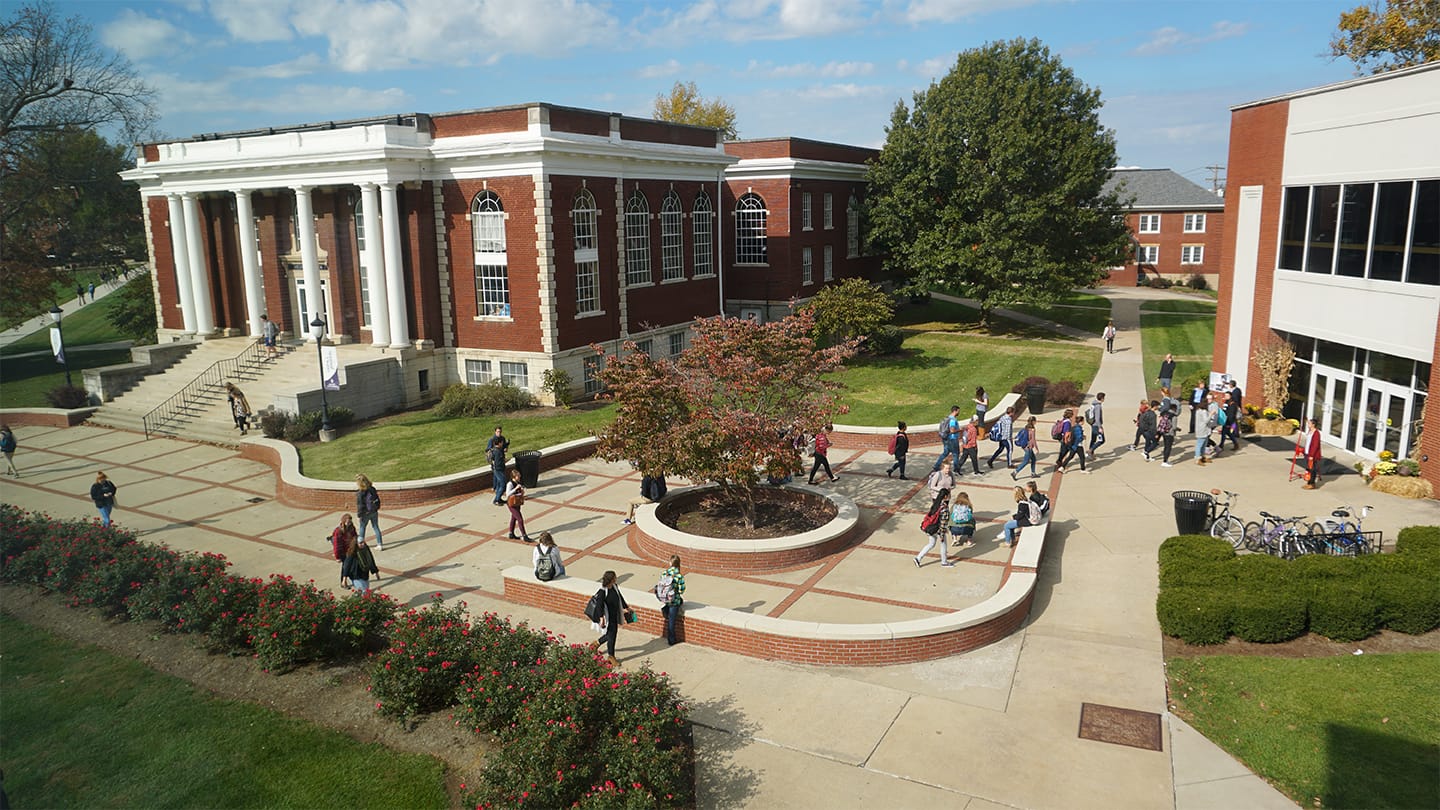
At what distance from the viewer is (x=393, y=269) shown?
3159 cm

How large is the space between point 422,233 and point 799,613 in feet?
77.4

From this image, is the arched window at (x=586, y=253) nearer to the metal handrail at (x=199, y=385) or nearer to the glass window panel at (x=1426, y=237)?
the metal handrail at (x=199, y=385)

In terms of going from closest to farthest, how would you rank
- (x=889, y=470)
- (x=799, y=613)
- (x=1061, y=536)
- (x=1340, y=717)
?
1. (x=1340, y=717)
2. (x=799, y=613)
3. (x=1061, y=536)
4. (x=889, y=470)

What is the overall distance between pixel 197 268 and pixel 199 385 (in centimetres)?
733

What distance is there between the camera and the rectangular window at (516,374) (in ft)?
105

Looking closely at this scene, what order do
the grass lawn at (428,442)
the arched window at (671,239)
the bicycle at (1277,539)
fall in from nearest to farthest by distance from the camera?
1. the bicycle at (1277,539)
2. the grass lawn at (428,442)
3. the arched window at (671,239)

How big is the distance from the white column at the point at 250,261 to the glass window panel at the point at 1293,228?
3601cm

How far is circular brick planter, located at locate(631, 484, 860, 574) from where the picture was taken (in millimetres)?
16391

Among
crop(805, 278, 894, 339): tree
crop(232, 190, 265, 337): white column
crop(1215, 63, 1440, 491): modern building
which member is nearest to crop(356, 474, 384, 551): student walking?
crop(232, 190, 265, 337): white column

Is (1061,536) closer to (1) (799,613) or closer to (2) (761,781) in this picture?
(1) (799,613)

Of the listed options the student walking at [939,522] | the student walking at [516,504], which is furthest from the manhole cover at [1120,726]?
the student walking at [516,504]

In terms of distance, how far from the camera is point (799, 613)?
14547mm

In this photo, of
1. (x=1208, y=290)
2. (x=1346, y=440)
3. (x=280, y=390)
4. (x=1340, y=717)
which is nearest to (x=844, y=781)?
(x=1340, y=717)

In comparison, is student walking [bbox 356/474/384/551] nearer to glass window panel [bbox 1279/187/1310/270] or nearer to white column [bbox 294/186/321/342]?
white column [bbox 294/186/321/342]
